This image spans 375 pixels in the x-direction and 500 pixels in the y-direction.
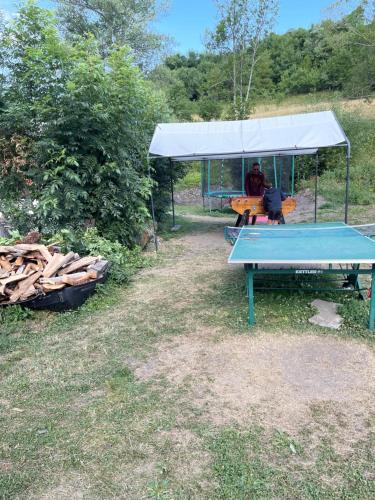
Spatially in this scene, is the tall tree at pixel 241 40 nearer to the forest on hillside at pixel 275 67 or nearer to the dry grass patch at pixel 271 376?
the forest on hillside at pixel 275 67

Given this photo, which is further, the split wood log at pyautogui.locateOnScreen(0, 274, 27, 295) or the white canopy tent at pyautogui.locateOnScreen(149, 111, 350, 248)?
the white canopy tent at pyautogui.locateOnScreen(149, 111, 350, 248)

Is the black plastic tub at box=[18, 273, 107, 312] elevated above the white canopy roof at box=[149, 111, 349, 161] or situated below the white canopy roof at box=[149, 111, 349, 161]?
below

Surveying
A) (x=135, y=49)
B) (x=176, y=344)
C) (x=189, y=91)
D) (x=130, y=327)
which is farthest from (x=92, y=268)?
(x=189, y=91)

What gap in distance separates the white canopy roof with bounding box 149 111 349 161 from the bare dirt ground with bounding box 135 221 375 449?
499 centimetres

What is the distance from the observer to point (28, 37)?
6.80 meters

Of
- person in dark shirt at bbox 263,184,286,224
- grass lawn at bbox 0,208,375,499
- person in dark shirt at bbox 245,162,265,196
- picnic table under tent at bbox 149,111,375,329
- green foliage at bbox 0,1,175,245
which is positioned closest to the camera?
grass lawn at bbox 0,208,375,499

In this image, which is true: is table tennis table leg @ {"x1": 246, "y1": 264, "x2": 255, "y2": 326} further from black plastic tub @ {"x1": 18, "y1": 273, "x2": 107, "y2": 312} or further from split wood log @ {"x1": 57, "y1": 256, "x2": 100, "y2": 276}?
split wood log @ {"x1": 57, "y1": 256, "x2": 100, "y2": 276}

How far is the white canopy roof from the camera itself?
811 centimetres

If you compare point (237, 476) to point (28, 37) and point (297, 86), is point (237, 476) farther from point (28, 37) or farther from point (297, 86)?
point (297, 86)

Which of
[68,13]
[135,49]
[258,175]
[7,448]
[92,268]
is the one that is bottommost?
[7,448]

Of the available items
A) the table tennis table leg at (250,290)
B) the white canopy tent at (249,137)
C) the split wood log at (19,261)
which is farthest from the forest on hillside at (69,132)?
the table tennis table leg at (250,290)

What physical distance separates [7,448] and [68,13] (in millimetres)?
23828

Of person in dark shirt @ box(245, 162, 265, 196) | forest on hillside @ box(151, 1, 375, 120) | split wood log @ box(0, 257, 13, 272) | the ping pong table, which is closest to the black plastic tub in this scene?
split wood log @ box(0, 257, 13, 272)

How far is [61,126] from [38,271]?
9.71ft
